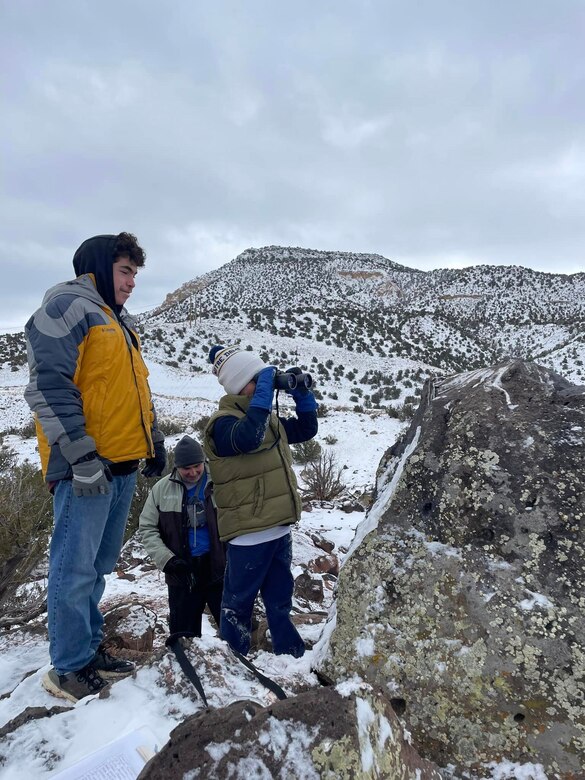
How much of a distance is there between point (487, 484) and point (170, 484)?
2006mm

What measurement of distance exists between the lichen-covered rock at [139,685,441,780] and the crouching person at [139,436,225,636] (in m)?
1.73

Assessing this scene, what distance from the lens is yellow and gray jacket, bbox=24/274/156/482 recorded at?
1910 millimetres

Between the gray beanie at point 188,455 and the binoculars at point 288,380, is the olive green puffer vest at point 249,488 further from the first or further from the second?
the gray beanie at point 188,455

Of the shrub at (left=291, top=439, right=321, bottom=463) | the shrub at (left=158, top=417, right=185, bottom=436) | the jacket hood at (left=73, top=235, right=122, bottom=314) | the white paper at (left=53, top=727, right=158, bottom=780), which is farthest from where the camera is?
the shrub at (left=158, top=417, right=185, bottom=436)

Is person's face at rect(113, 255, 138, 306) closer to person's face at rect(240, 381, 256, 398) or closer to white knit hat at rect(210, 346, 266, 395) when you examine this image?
white knit hat at rect(210, 346, 266, 395)

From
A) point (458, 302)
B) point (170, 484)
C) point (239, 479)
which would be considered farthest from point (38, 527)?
point (458, 302)

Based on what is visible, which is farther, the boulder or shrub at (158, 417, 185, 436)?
A: shrub at (158, 417, 185, 436)

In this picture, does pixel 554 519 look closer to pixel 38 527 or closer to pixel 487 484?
pixel 487 484

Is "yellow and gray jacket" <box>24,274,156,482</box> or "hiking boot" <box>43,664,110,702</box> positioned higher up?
"yellow and gray jacket" <box>24,274,156,482</box>

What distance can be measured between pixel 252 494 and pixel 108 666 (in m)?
1.02

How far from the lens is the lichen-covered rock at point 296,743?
1.07m

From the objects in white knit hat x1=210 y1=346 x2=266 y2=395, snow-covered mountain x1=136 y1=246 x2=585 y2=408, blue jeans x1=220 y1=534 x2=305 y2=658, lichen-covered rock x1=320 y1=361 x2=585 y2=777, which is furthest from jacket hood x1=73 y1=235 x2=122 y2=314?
snow-covered mountain x1=136 y1=246 x2=585 y2=408

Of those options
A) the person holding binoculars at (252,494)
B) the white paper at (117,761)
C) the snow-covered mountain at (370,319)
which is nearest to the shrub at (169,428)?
the snow-covered mountain at (370,319)

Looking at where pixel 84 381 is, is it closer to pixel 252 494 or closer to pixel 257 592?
pixel 252 494
